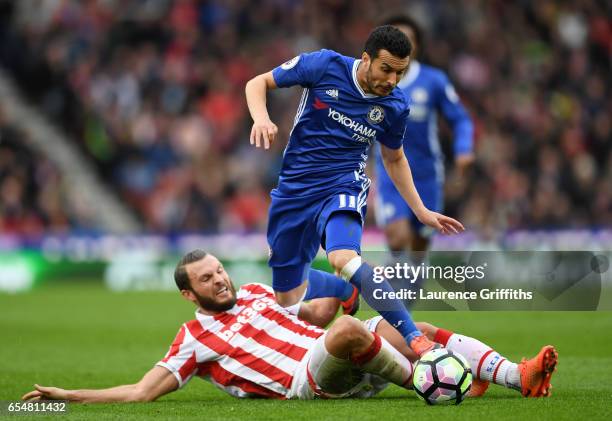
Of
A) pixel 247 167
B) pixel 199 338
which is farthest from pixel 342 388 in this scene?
pixel 247 167

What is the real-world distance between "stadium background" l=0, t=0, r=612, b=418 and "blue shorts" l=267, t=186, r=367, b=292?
7551 mm

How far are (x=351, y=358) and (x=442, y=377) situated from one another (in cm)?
50

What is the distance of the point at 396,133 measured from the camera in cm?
686

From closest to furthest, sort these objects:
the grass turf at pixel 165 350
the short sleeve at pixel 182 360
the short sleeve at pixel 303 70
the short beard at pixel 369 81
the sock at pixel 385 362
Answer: the grass turf at pixel 165 350 < the sock at pixel 385 362 < the short sleeve at pixel 182 360 < the short beard at pixel 369 81 < the short sleeve at pixel 303 70

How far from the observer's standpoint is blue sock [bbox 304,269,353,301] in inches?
280

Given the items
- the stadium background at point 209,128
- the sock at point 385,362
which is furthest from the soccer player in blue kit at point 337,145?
the stadium background at point 209,128

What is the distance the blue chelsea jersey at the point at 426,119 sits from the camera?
9469 millimetres

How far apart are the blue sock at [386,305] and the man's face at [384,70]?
112 centimetres

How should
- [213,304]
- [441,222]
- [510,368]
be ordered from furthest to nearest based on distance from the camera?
[441,222], [213,304], [510,368]

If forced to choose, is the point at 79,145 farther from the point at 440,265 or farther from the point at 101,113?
the point at 440,265

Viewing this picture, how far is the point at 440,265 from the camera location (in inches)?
268

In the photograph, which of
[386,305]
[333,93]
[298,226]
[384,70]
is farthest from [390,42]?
[386,305]

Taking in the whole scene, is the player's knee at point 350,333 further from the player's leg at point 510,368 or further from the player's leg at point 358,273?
the player's leg at point 510,368

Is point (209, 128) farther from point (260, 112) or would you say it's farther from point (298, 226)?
point (260, 112)
